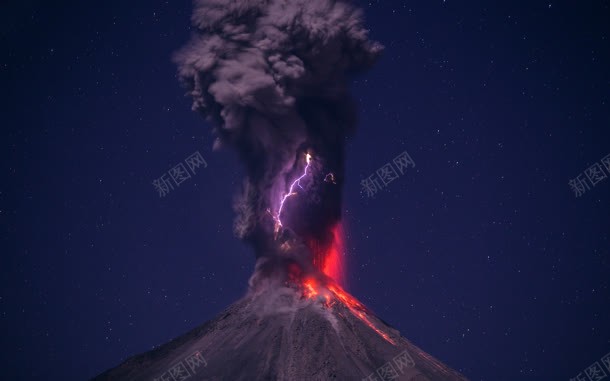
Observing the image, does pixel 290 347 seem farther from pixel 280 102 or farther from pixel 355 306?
pixel 280 102

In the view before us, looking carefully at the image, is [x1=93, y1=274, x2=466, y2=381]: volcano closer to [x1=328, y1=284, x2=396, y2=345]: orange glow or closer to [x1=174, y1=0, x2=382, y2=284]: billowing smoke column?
[x1=328, y1=284, x2=396, y2=345]: orange glow

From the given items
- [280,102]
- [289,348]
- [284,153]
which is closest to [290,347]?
[289,348]

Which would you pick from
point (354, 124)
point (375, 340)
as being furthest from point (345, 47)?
point (375, 340)

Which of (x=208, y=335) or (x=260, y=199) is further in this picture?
(x=260, y=199)

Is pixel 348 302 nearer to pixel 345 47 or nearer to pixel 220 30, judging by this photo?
pixel 345 47

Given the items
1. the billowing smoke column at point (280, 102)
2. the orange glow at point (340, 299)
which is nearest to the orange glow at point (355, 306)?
the orange glow at point (340, 299)

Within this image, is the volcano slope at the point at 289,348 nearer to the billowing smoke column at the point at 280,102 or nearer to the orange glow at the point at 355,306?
the orange glow at the point at 355,306
